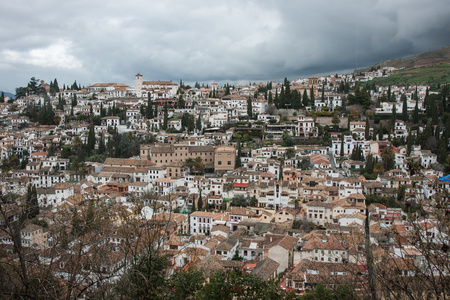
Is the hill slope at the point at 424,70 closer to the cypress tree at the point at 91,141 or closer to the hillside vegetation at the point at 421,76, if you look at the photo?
the hillside vegetation at the point at 421,76

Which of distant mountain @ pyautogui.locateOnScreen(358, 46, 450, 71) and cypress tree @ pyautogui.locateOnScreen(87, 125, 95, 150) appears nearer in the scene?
cypress tree @ pyautogui.locateOnScreen(87, 125, 95, 150)

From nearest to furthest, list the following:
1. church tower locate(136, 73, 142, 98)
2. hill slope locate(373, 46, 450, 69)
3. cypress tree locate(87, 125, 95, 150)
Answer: cypress tree locate(87, 125, 95, 150)
church tower locate(136, 73, 142, 98)
hill slope locate(373, 46, 450, 69)

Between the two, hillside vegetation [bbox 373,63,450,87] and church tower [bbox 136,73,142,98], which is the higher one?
hillside vegetation [bbox 373,63,450,87]

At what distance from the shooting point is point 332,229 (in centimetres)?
2283

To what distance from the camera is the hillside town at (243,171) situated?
59.4ft

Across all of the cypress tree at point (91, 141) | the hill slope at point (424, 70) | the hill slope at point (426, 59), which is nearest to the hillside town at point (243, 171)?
the cypress tree at point (91, 141)

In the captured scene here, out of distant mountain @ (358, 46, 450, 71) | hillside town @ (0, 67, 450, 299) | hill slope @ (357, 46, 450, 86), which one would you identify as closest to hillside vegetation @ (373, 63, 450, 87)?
hill slope @ (357, 46, 450, 86)

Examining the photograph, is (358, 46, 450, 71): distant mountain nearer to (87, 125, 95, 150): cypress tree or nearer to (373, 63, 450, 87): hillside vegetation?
(373, 63, 450, 87): hillside vegetation

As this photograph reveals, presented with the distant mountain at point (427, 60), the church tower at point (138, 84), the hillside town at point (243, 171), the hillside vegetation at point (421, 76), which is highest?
the distant mountain at point (427, 60)

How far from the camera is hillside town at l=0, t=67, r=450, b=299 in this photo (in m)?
18.1

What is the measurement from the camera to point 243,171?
1278 inches

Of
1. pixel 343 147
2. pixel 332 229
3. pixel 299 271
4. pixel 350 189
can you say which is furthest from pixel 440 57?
pixel 299 271

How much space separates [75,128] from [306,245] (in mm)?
38764

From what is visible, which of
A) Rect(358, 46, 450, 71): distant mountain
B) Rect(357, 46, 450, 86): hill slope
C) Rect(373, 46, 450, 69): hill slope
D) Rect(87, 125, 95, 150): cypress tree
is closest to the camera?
Rect(87, 125, 95, 150): cypress tree
